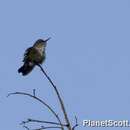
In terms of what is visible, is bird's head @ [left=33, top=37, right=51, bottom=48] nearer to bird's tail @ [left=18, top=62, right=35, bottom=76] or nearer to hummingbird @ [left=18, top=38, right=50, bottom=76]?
hummingbird @ [left=18, top=38, right=50, bottom=76]

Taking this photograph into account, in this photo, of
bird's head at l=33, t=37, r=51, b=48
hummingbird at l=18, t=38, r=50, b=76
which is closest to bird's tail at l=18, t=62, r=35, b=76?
hummingbird at l=18, t=38, r=50, b=76

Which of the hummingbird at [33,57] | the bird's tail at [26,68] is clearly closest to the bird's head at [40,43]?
the hummingbird at [33,57]

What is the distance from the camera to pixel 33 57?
11.4m

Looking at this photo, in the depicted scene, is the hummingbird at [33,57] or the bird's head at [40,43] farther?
the bird's head at [40,43]

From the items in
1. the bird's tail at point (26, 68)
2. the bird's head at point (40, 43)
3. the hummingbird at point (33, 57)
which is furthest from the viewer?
the bird's head at point (40, 43)

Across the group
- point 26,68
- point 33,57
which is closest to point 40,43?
point 33,57

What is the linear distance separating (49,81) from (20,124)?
525 millimetres

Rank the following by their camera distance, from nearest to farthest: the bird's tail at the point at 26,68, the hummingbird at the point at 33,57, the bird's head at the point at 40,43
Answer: the bird's tail at the point at 26,68
the hummingbird at the point at 33,57
the bird's head at the point at 40,43

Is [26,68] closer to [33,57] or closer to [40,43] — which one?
[33,57]

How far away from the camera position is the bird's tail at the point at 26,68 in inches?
382

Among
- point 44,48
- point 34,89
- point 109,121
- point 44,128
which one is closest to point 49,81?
point 34,89

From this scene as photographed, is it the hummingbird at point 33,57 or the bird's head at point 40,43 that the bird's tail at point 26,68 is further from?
the bird's head at point 40,43

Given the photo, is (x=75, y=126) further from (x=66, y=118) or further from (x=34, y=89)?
(x=34, y=89)

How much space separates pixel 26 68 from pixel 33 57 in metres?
1.38
